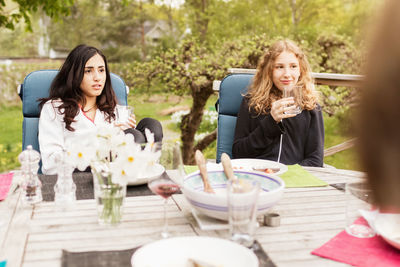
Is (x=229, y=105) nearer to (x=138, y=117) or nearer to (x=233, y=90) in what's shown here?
(x=233, y=90)

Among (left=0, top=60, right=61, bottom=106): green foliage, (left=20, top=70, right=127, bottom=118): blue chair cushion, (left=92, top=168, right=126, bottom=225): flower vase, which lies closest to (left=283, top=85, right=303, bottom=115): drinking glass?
(left=92, top=168, right=126, bottom=225): flower vase

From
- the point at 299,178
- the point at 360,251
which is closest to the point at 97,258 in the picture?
the point at 360,251

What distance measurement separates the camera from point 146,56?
1077 cm

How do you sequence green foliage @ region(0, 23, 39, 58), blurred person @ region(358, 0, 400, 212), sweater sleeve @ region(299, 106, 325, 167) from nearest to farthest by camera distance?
blurred person @ region(358, 0, 400, 212)
sweater sleeve @ region(299, 106, 325, 167)
green foliage @ region(0, 23, 39, 58)

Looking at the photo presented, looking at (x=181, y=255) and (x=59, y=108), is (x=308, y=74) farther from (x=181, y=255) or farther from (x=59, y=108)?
(x=181, y=255)

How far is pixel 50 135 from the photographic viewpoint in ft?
7.97

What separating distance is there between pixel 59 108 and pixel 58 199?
1.16m

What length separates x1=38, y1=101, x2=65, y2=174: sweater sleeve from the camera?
7.79 feet

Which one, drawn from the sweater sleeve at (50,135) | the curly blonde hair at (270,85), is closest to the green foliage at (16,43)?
the sweater sleeve at (50,135)

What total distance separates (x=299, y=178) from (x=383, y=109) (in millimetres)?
1481

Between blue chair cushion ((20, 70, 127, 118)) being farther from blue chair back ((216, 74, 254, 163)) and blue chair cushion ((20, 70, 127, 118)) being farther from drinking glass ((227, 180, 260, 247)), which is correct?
drinking glass ((227, 180, 260, 247))

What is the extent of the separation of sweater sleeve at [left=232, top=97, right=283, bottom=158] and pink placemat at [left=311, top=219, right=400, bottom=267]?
1240 millimetres

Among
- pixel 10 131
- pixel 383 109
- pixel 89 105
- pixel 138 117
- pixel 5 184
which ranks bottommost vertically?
pixel 10 131

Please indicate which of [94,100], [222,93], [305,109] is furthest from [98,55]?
[305,109]
